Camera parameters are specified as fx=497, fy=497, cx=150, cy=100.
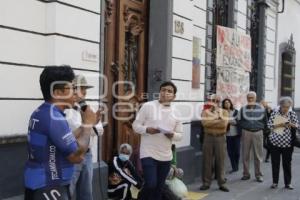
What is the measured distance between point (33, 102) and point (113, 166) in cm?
195

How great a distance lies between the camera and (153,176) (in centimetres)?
618

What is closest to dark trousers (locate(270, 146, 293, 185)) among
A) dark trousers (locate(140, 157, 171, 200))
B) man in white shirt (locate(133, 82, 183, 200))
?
man in white shirt (locate(133, 82, 183, 200))

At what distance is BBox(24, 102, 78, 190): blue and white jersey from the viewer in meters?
3.40

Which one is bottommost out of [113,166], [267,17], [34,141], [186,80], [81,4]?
[113,166]

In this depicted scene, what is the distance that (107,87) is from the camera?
7.45m

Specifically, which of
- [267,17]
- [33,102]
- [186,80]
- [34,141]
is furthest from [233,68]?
[34,141]

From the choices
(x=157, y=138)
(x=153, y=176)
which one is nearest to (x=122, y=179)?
(x=153, y=176)

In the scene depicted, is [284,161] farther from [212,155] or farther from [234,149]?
[234,149]

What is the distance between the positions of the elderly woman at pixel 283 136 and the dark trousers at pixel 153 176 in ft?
11.2

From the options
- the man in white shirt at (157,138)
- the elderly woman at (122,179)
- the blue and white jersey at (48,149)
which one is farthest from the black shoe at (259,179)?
the blue and white jersey at (48,149)

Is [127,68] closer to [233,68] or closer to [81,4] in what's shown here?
[81,4]

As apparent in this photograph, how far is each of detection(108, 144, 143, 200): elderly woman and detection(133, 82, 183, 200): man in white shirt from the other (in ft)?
2.25

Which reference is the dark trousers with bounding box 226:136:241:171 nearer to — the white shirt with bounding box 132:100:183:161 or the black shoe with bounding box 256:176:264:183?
the black shoe with bounding box 256:176:264:183

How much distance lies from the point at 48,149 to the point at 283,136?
21.0 feet
